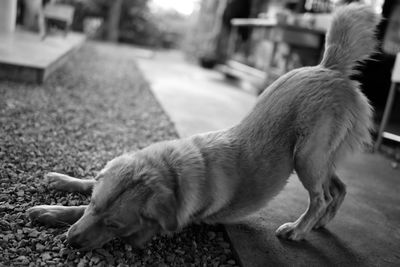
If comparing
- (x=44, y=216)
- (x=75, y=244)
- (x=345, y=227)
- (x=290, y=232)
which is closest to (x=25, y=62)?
(x=44, y=216)

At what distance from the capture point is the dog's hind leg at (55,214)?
1.69m

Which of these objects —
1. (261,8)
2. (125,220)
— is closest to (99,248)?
(125,220)

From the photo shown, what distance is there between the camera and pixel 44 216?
1.68 m

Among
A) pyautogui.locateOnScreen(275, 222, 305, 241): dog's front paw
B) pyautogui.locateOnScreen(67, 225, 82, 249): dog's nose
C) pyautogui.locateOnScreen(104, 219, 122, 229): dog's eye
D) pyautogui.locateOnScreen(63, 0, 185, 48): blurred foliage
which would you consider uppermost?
pyautogui.locateOnScreen(63, 0, 185, 48): blurred foliage

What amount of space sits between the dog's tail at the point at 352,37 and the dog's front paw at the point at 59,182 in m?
1.49

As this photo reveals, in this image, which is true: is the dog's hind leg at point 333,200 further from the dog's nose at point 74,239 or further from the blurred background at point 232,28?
the dog's nose at point 74,239

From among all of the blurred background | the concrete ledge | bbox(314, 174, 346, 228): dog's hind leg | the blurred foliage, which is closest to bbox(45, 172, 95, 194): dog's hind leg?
bbox(314, 174, 346, 228): dog's hind leg

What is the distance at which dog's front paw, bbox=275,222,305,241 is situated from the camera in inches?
73.6

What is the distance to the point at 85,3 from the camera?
1203 centimetres

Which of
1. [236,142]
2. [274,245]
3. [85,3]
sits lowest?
[274,245]

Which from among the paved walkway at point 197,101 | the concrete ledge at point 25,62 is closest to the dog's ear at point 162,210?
the paved walkway at point 197,101

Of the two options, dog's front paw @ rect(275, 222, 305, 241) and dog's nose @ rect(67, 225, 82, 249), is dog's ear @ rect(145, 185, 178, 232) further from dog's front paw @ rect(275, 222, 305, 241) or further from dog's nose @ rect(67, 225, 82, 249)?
dog's front paw @ rect(275, 222, 305, 241)

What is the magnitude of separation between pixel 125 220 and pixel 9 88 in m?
2.90

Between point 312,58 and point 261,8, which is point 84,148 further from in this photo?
point 261,8
